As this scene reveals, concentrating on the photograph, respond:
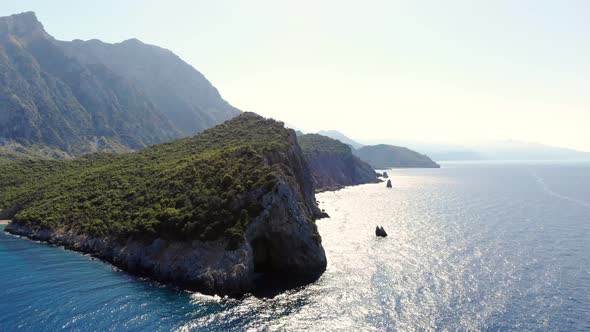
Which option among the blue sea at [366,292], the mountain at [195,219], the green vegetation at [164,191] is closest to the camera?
the blue sea at [366,292]

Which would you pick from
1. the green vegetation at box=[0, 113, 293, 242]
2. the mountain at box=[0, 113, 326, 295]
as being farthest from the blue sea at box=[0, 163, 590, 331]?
the green vegetation at box=[0, 113, 293, 242]

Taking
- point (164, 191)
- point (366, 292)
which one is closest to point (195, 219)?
point (164, 191)

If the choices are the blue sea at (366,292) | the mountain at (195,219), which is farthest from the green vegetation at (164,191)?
the blue sea at (366,292)

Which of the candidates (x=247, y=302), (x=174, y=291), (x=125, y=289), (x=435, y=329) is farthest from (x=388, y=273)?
(x=125, y=289)

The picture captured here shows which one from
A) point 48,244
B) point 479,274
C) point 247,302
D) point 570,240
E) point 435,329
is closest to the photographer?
point 435,329

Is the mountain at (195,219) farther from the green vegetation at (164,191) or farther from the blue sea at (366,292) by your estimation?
the blue sea at (366,292)

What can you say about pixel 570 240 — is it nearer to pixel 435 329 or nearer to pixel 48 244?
pixel 435 329

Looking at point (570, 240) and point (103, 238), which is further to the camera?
point (570, 240)
